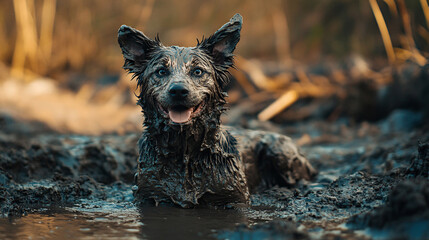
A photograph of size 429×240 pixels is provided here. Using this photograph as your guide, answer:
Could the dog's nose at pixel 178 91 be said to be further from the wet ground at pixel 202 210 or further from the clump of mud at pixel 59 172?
the clump of mud at pixel 59 172

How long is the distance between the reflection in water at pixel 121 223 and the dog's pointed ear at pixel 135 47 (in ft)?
5.45

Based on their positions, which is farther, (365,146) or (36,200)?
(365,146)

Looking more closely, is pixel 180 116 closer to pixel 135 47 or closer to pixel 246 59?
pixel 135 47

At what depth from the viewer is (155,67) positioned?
5.30 meters

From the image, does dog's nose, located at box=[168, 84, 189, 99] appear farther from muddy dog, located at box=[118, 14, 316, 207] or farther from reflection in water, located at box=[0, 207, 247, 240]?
reflection in water, located at box=[0, 207, 247, 240]

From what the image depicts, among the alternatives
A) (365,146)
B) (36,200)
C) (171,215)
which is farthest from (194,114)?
(365,146)

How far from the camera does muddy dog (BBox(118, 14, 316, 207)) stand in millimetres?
5125

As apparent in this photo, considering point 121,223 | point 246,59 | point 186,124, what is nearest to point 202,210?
point 186,124

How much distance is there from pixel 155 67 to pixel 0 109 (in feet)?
25.2

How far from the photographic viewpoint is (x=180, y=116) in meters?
5.05

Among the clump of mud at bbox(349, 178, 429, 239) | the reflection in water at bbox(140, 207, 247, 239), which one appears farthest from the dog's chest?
the clump of mud at bbox(349, 178, 429, 239)

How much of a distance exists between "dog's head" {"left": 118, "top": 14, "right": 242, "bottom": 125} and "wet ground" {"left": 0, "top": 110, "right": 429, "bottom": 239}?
1098 millimetres

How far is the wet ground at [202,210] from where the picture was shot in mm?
3664

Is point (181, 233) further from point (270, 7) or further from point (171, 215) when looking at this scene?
point (270, 7)
